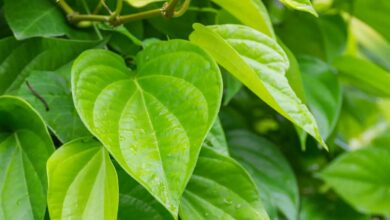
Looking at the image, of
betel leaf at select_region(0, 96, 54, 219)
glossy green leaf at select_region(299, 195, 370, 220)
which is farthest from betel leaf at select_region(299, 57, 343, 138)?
betel leaf at select_region(0, 96, 54, 219)

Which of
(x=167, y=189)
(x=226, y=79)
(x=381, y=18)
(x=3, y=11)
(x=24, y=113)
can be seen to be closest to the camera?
(x=167, y=189)

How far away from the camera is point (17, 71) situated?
521 millimetres

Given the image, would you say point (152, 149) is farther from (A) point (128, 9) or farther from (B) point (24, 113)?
(A) point (128, 9)

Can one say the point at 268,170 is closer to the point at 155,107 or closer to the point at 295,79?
the point at 295,79

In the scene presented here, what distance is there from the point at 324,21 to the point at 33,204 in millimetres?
557

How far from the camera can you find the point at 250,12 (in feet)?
1.64

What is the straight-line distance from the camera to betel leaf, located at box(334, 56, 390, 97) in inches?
27.4

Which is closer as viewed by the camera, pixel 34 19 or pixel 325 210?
pixel 34 19

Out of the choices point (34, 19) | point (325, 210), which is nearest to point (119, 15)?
point (34, 19)

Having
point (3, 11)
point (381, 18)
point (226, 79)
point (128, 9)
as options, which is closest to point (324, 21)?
point (381, 18)

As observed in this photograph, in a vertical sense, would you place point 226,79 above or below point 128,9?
below

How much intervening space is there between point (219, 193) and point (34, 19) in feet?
0.75

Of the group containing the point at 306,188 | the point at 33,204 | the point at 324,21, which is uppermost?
the point at 33,204

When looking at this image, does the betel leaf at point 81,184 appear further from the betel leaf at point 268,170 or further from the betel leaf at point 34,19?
the betel leaf at point 268,170
